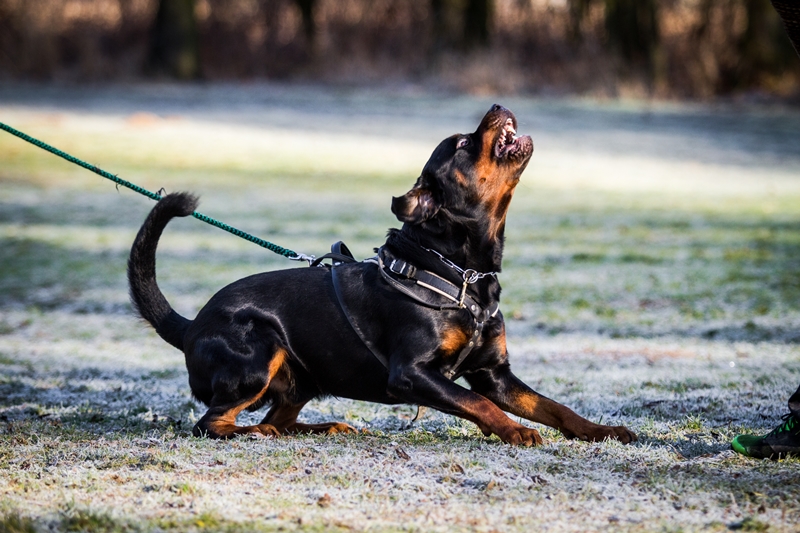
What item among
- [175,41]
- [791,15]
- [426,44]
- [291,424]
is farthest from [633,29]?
[291,424]

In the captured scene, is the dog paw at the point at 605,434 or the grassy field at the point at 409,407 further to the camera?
the dog paw at the point at 605,434

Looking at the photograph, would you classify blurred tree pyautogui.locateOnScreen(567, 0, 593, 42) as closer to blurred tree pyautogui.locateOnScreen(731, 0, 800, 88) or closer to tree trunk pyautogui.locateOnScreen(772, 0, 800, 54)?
blurred tree pyautogui.locateOnScreen(731, 0, 800, 88)

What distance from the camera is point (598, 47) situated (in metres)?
25.7

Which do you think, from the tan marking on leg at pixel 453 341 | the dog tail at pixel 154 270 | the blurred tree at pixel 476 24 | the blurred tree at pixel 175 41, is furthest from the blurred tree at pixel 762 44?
the dog tail at pixel 154 270

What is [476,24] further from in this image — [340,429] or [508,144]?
[340,429]

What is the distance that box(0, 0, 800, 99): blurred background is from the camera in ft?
81.4

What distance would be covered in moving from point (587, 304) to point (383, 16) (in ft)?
71.1

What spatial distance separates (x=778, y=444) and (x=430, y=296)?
58.1 inches

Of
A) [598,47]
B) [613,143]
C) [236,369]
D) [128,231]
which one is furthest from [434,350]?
[598,47]

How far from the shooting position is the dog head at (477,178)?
14.2 ft

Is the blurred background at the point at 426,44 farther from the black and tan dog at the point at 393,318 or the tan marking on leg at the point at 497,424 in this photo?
the tan marking on leg at the point at 497,424

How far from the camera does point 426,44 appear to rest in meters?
27.0

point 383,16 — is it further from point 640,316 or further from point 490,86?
point 640,316

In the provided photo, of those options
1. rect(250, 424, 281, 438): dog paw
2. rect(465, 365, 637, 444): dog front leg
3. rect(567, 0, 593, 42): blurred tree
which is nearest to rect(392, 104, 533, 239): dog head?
rect(465, 365, 637, 444): dog front leg
